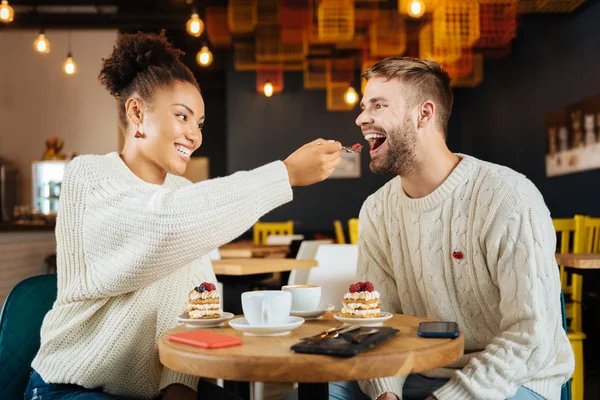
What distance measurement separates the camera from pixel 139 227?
146 centimetres

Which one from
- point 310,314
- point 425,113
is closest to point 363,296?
point 310,314

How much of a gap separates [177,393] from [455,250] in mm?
858

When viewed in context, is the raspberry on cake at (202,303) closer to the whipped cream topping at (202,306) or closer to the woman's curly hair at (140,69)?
the whipped cream topping at (202,306)

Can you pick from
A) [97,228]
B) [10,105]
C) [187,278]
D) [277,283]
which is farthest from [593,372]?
[10,105]

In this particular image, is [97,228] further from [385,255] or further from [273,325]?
[385,255]

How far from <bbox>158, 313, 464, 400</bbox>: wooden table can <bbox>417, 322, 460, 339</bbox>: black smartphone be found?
0.02m

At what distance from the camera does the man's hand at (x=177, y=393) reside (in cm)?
167

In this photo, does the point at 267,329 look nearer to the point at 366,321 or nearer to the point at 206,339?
the point at 206,339

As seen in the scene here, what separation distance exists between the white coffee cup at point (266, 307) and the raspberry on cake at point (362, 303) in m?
0.22

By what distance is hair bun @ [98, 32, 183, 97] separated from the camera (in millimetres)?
1842

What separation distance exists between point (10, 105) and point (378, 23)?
5.30m

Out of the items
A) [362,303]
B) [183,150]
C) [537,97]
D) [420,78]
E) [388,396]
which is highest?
[537,97]

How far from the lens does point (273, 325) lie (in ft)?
4.53

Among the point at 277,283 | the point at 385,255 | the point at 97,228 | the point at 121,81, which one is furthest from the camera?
the point at 277,283
